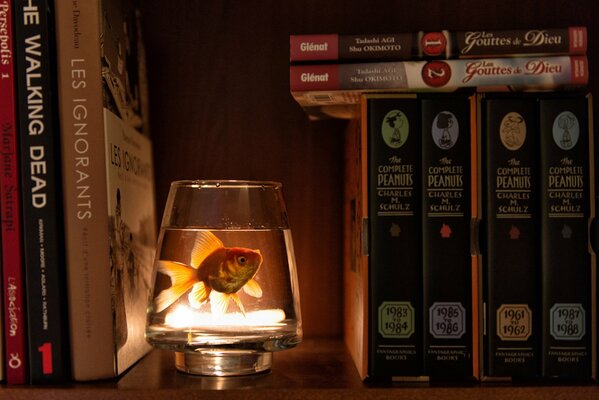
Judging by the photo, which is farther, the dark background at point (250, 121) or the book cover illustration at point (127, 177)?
the dark background at point (250, 121)

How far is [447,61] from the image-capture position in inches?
27.1

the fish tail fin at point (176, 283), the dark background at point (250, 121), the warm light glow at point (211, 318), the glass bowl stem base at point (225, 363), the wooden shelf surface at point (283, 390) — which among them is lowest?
the wooden shelf surface at point (283, 390)

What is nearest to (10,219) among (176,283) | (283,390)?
(176,283)

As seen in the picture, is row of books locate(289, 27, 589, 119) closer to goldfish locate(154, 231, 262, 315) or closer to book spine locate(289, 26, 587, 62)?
book spine locate(289, 26, 587, 62)

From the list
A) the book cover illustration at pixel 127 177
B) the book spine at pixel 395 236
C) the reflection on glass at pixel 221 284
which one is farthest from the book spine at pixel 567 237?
the book cover illustration at pixel 127 177

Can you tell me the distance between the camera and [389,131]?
0.69 meters

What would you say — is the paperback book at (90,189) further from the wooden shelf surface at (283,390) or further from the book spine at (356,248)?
the book spine at (356,248)

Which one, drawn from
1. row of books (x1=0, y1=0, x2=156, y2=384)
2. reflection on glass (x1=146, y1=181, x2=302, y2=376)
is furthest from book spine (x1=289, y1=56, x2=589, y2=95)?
row of books (x1=0, y1=0, x2=156, y2=384)

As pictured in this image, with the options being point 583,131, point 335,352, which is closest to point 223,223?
point 335,352

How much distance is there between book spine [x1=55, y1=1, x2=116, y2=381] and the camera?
680 mm

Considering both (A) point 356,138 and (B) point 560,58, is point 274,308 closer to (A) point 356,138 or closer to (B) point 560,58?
(A) point 356,138

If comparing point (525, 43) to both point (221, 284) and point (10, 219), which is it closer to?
point (221, 284)

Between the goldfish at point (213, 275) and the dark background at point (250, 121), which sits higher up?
the dark background at point (250, 121)

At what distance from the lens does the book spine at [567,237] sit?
2.27 feet
